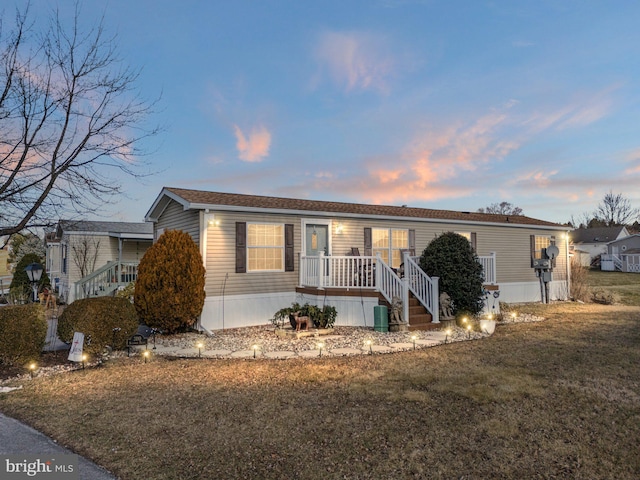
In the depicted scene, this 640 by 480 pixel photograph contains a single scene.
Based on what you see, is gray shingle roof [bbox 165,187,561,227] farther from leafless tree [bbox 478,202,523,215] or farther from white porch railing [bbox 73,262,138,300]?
leafless tree [bbox 478,202,523,215]

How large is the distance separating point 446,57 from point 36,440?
12135 mm

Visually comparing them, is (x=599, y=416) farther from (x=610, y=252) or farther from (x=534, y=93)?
(x=610, y=252)

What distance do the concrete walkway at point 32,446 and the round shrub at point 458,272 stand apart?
→ 7.98 m

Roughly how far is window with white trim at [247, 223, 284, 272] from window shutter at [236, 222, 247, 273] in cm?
13

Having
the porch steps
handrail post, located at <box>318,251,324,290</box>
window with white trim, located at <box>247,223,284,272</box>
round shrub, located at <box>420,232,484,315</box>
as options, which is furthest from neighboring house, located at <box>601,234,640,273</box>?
window with white trim, located at <box>247,223,284,272</box>

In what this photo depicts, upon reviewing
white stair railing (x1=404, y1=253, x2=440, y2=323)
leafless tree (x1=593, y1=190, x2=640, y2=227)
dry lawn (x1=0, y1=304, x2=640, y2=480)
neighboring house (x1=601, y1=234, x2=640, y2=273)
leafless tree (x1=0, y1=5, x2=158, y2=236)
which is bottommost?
dry lawn (x1=0, y1=304, x2=640, y2=480)

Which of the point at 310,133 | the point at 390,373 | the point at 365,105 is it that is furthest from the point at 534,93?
the point at 390,373

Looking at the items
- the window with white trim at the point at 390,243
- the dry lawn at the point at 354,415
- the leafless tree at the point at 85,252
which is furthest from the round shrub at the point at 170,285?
the leafless tree at the point at 85,252

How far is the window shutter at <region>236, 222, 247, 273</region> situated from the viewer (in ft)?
30.9

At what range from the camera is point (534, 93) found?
449 inches

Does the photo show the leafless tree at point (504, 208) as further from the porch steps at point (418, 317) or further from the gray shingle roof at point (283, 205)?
the porch steps at point (418, 317)

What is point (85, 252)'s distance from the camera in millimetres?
15594

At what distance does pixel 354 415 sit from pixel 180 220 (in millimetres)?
7986

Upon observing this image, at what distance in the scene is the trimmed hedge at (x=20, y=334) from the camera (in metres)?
5.70
